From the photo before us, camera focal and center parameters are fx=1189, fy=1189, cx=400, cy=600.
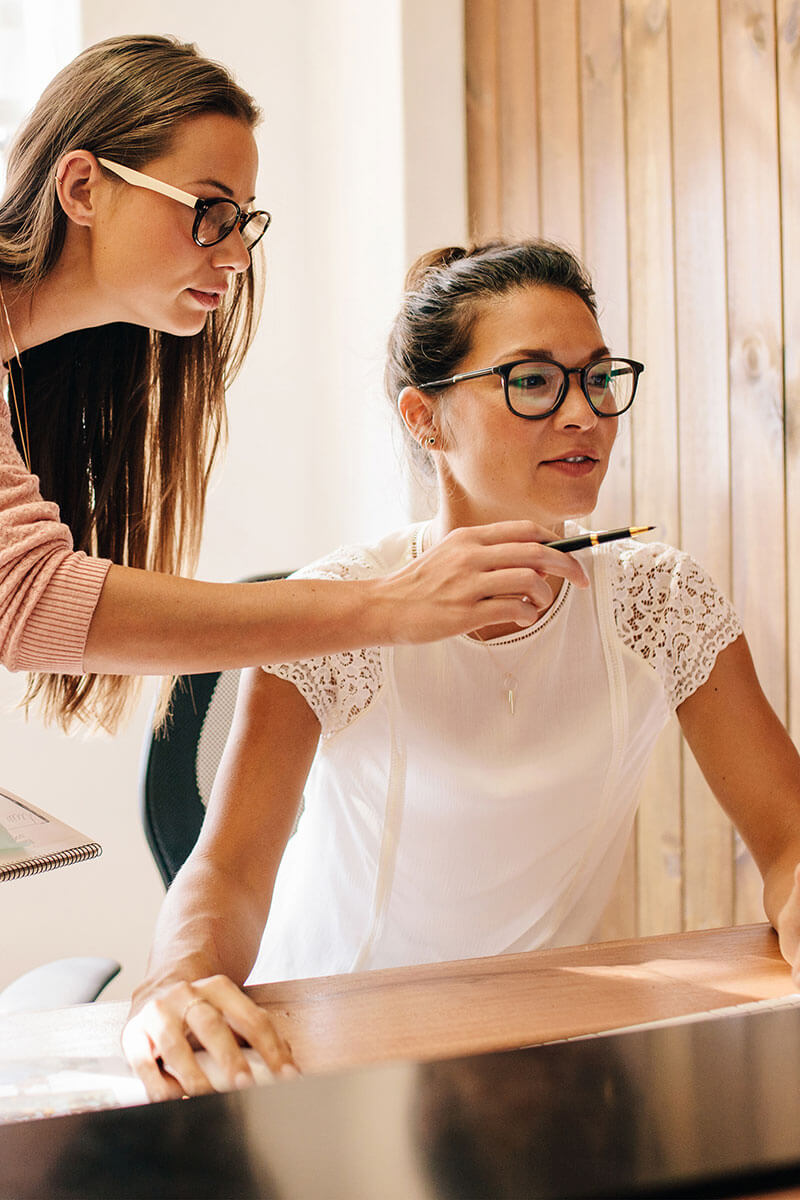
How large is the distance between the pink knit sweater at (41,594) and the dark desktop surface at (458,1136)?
17.1 inches

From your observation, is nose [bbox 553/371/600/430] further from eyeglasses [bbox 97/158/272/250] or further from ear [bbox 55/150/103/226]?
ear [bbox 55/150/103/226]

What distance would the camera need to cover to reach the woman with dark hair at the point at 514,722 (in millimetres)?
1311

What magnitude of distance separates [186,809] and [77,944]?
1580mm

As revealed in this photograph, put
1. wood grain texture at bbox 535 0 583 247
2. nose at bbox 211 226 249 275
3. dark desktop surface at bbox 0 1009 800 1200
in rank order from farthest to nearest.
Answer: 1. wood grain texture at bbox 535 0 583 247
2. nose at bbox 211 226 249 275
3. dark desktop surface at bbox 0 1009 800 1200

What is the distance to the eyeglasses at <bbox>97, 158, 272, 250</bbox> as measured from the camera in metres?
1.26

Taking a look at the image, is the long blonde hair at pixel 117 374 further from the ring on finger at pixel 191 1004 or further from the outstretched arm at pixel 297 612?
the ring on finger at pixel 191 1004

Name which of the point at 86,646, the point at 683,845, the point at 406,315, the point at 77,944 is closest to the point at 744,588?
the point at 683,845

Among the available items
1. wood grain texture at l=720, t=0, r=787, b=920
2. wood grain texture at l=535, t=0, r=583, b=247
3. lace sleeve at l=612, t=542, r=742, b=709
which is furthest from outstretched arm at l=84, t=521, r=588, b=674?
wood grain texture at l=535, t=0, r=583, b=247

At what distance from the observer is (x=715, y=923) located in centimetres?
197

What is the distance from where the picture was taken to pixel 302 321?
306 centimetres

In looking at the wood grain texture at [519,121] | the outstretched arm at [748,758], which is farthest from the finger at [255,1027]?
the wood grain texture at [519,121]

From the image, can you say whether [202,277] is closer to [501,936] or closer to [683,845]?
[501,936]

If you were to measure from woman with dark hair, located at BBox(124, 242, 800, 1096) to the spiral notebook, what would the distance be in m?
0.39

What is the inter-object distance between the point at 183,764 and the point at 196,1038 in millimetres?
668
